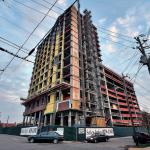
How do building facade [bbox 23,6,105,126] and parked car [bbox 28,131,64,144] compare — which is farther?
building facade [bbox 23,6,105,126]

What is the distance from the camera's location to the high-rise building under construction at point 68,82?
140 feet

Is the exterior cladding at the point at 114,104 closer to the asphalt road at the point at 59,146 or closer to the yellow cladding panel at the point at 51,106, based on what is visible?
the yellow cladding panel at the point at 51,106

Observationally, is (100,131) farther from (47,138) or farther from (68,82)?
(68,82)

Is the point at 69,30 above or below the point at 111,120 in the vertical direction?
above

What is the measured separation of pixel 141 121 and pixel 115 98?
2097 centimetres

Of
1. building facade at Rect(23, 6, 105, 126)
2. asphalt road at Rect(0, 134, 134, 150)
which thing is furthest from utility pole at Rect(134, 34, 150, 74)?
building facade at Rect(23, 6, 105, 126)

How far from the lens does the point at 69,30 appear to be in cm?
5584

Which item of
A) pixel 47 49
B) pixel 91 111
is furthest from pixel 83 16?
pixel 91 111

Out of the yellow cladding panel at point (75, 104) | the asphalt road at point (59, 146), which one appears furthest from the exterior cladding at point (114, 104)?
the asphalt road at point (59, 146)

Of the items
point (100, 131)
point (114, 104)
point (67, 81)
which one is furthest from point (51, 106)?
point (114, 104)

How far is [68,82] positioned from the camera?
154 feet

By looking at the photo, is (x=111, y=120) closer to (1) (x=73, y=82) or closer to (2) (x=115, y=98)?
(2) (x=115, y=98)

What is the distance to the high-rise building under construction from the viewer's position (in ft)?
140

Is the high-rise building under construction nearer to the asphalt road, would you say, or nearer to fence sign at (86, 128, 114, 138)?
fence sign at (86, 128, 114, 138)
